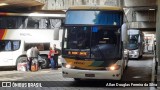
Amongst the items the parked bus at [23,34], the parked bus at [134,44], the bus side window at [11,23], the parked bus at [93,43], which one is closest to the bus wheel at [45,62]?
the parked bus at [23,34]

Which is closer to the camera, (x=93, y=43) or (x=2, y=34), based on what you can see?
(x=93, y=43)

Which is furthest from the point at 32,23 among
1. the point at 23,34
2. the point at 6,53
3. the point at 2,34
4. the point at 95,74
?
the point at 95,74

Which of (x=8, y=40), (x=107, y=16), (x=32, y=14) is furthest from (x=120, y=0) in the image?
(x=107, y=16)

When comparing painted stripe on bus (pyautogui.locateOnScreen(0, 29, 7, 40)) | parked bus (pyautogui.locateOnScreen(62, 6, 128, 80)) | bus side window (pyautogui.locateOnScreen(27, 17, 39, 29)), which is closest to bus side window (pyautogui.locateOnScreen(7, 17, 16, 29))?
painted stripe on bus (pyautogui.locateOnScreen(0, 29, 7, 40))

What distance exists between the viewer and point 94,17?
14289 mm

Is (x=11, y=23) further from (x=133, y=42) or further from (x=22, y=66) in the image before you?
(x=133, y=42)

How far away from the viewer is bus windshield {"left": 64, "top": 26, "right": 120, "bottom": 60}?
13.7 m

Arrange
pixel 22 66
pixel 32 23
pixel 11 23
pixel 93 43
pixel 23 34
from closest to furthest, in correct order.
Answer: pixel 93 43, pixel 22 66, pixel 11 23, pixel 23 34, pixel 32 23

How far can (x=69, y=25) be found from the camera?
1416 cm

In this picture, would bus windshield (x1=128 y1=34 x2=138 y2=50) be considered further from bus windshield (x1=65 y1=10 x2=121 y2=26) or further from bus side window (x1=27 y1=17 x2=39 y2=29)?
bus windshield (x1=65 y1=10 x2=121 y2=26)

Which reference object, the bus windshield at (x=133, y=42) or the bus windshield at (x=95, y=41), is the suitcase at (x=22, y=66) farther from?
the bus windshield at (x=133, y=42)

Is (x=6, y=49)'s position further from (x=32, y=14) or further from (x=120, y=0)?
(x=120, y=0)

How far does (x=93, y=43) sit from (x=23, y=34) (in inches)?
451

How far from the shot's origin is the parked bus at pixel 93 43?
44.6ft
